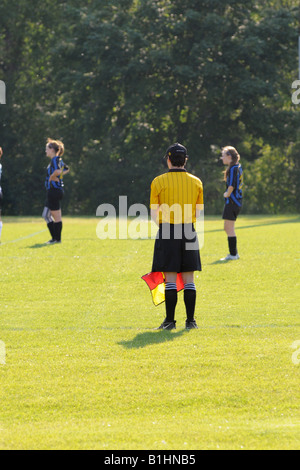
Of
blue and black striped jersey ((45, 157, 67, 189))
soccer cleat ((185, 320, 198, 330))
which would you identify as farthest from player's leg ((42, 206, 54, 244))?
soccer cleat ((185, 320, 198, 330))

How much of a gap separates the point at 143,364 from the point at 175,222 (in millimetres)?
2173

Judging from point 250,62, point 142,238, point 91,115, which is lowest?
point 142,238

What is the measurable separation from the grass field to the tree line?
2706cm

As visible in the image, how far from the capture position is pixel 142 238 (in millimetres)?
20688

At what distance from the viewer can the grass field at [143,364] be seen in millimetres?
5398

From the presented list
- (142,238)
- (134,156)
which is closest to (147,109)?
(134,156)

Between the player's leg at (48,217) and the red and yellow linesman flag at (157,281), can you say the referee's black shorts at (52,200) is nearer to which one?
the player's leg at (48,217)

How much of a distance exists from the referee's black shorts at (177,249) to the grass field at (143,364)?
2.24 ft

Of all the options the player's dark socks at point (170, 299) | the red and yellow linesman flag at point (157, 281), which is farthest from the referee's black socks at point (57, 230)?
the player's dark socks at point (170, 299)

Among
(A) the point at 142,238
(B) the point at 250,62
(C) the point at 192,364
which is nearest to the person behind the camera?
(C) the point at 192,364

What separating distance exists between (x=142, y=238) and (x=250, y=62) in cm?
2291

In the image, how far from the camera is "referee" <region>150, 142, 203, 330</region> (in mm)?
8914
